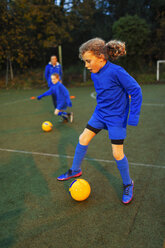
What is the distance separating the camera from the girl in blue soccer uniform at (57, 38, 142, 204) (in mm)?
2746

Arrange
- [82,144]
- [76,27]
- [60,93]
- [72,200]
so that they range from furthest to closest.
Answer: [76,27] → [60,93] → [82,144] → [72,200]

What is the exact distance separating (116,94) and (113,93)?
0.04 m

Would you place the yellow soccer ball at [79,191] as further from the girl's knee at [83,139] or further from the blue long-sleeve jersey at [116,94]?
the blue long-sleeve jersey at [116,94]

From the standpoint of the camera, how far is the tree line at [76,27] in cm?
1966

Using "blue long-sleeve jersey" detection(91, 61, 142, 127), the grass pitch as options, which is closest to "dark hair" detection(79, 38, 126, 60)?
"blue long-sleeve jersey" detection(91, 61, 142, 127)

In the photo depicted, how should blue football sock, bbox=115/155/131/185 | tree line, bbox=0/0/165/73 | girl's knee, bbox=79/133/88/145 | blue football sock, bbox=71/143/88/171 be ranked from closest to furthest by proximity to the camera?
blue football sock, bbox=115/155/131/185, girl's knee, bbox=79/133/88/145, blue football sock, bbox=71/143/88/171, tree line, bbox=0/0/165/73

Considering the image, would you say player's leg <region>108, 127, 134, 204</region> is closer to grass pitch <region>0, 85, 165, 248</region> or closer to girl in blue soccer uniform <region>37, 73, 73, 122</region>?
grass pitch <region>0, 85, 165, 248</region>

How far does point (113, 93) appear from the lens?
2865 mm

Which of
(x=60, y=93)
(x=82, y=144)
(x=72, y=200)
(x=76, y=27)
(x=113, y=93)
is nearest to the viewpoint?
(x=113, y=93)

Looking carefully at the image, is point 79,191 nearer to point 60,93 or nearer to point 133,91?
point 133,91

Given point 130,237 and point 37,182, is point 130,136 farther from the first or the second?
point 130,237

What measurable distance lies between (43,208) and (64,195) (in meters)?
0.38

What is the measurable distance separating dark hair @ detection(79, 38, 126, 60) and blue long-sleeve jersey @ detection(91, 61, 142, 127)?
11cm

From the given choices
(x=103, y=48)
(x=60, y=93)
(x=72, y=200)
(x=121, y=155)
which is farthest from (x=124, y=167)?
(x=60, y=93)
